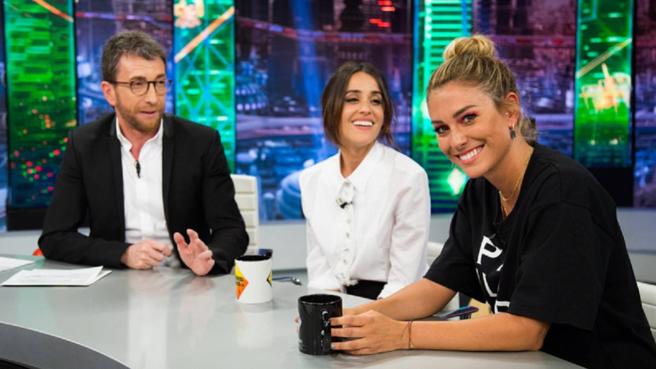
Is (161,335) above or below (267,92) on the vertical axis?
below

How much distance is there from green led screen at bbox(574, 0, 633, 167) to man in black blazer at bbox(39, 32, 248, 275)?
376 cm

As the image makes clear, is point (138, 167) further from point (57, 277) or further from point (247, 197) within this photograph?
point (247, 197)

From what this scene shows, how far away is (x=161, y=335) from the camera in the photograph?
1344 mm

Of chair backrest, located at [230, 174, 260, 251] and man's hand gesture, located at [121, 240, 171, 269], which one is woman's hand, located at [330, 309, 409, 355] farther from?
chair backrest, located at [230, 174, 260, 251]

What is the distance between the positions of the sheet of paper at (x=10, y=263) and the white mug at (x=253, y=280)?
0.88 metres

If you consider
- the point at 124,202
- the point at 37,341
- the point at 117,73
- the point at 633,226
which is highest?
the point at 117,73

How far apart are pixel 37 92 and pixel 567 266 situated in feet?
13.5

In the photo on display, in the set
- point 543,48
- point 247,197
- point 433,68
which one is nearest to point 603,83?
point 543,48

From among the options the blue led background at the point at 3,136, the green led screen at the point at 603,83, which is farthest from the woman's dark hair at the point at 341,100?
the green led screen at the point at 603,83

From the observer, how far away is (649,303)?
1395 millimetres

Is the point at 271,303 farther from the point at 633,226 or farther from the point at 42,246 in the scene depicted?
the point at 633,226

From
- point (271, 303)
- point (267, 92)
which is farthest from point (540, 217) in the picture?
point (267, 92)

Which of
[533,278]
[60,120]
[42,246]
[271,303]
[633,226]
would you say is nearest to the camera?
[533,278]

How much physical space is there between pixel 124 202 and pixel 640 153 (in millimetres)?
4383
